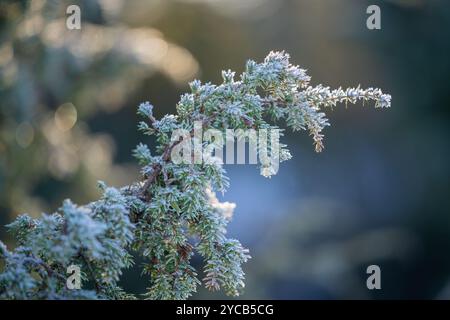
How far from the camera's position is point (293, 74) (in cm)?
140

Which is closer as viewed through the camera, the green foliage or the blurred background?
the green foliage

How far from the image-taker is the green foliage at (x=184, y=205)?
131cm

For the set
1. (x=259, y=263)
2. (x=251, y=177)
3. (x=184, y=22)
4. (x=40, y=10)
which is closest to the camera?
(x=40, y=10)

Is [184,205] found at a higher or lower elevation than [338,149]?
lower

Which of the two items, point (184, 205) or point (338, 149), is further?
point (338, 149)

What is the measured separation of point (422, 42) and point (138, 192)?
845 cm

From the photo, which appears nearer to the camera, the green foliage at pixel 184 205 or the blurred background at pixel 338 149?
the green foliage at pixel 184 205

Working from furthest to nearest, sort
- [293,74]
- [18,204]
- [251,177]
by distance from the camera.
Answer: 1. [251,177]
2. [18,204]
3. [293,74]

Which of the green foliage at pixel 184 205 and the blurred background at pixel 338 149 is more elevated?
the blurred background at pixel 338 149

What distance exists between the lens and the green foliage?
131 cm

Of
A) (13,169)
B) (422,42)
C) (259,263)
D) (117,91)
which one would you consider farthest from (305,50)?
(13,169)

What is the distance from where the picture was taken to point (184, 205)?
1352mm

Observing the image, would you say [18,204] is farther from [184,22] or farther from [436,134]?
[436,134]

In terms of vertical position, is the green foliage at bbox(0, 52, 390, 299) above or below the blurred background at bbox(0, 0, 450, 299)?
below
